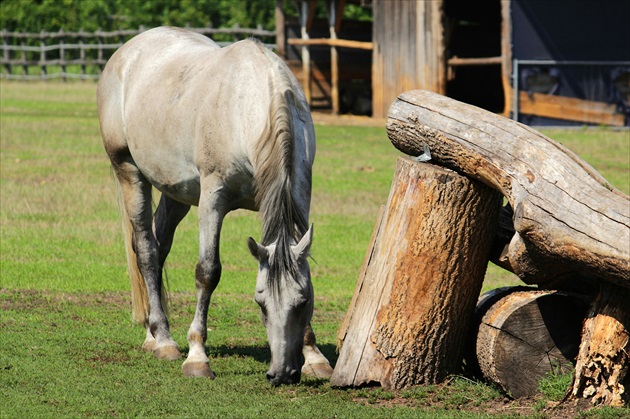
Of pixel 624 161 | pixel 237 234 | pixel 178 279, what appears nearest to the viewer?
pixel 178 279

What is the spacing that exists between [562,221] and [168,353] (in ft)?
10.3

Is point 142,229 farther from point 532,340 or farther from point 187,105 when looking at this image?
point 532,340

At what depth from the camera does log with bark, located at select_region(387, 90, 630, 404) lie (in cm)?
511

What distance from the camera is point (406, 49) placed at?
69.2ft

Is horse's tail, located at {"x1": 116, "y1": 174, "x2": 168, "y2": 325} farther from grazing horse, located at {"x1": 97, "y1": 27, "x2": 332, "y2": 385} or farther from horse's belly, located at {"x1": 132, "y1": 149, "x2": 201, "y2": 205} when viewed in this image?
horse's belly, located at {"x1": 132, "y1": 149, "x2": 201, "y2": 205}

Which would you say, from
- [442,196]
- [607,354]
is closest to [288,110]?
[442,196]

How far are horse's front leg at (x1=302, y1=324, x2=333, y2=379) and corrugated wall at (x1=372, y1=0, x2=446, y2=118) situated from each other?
45.3 ft

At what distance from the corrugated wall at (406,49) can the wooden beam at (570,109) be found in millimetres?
1768

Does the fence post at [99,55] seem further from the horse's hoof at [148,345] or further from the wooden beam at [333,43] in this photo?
the horse's hoof at [148,345]

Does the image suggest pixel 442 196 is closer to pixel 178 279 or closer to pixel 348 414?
pixel 348 414

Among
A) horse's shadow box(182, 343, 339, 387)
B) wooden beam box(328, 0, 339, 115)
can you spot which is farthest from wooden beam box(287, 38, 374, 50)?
horse's shadow box(182, 343, 339, 387)

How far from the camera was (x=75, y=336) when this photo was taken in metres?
7.69

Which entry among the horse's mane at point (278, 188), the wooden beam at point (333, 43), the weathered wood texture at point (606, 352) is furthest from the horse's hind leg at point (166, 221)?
the wooden beam at point (333, 43)

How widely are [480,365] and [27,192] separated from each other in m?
9.69
